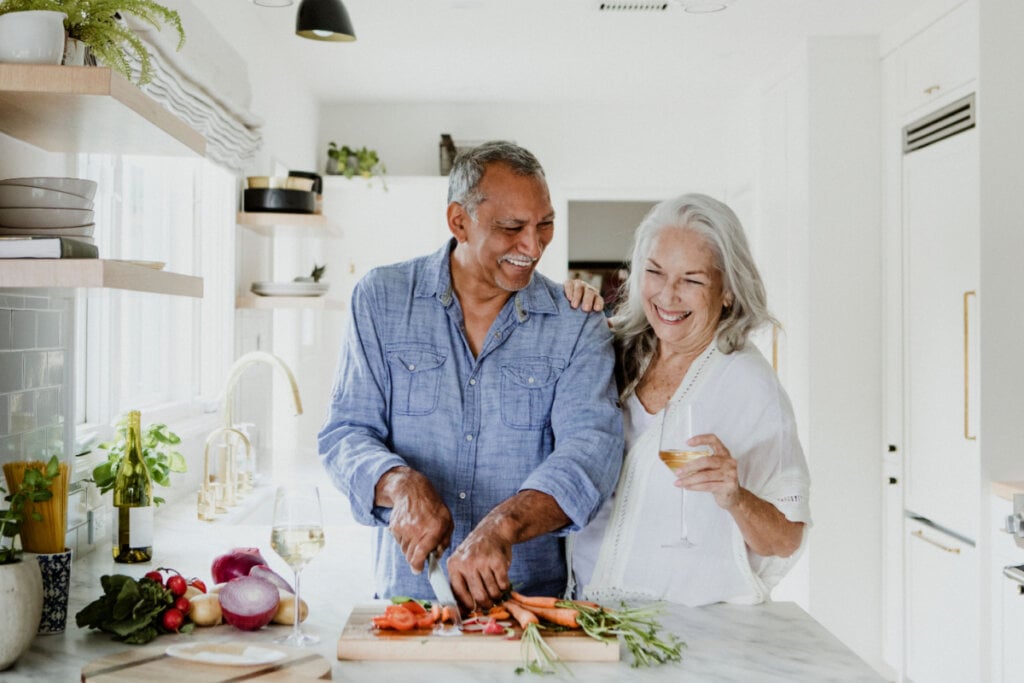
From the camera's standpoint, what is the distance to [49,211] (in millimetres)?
1656

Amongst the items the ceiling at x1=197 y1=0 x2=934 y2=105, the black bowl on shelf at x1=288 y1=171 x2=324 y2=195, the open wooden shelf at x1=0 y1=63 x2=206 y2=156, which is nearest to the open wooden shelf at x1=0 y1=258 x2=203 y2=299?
the open wooden shelf at x1=0 y1=63 x2=206 y2=156

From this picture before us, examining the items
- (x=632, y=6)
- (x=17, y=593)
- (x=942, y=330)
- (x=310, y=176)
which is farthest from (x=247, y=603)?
(x=632, y=6)

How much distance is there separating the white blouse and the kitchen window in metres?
1.41

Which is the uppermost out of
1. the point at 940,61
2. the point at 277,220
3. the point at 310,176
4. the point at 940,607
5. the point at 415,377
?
the point at 940,61

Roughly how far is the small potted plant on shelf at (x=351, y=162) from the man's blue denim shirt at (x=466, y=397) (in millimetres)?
4029

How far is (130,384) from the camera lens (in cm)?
327

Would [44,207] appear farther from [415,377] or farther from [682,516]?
[682,516]

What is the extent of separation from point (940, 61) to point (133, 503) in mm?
3164

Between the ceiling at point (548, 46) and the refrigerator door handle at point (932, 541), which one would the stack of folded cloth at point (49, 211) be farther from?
the refrigerator door handle at point (932, 541)

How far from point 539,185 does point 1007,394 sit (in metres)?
2.29

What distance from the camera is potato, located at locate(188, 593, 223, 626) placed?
61.3 inches

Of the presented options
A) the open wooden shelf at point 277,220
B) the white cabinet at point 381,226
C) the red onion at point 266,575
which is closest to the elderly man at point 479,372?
the red onion at point 266,575

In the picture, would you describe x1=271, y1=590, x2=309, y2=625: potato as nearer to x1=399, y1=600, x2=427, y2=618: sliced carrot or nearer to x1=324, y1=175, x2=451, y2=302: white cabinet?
x1=399, y1=600, x2=427, y2=618: sliced carrot

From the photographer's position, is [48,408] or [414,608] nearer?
[414,608]
